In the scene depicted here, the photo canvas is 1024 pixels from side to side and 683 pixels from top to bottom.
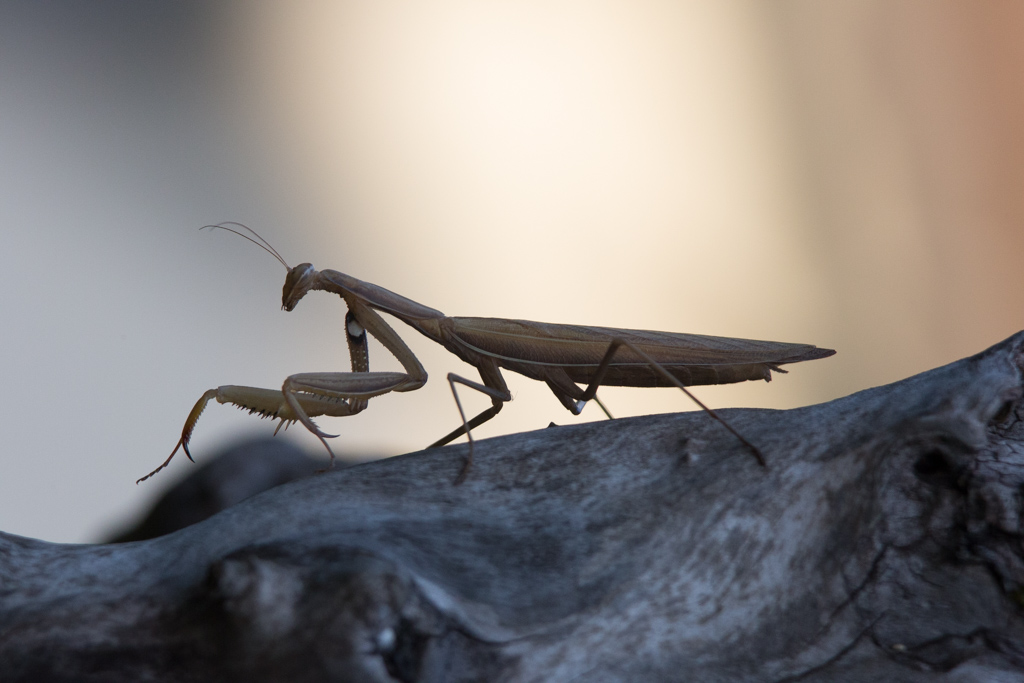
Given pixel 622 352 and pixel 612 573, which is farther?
pixel 622 352

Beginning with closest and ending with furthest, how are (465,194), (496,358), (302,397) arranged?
(302,397), (496,358), (465,194)

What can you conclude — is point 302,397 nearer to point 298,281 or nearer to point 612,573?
point 298,281

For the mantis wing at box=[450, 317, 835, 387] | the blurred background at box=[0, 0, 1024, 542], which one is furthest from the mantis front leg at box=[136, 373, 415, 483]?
the blurred background at box=[0, 0, 1024, 542]

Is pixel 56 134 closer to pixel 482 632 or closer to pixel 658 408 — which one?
pixel 482 632

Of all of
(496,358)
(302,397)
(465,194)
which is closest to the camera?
(302,397)

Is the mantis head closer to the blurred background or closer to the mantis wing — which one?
the mantis wing

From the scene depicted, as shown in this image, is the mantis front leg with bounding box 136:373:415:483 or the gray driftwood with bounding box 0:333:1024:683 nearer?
the gray driftwood with bounding box 0:333:1024:683

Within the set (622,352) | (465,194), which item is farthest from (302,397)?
(465,194)
